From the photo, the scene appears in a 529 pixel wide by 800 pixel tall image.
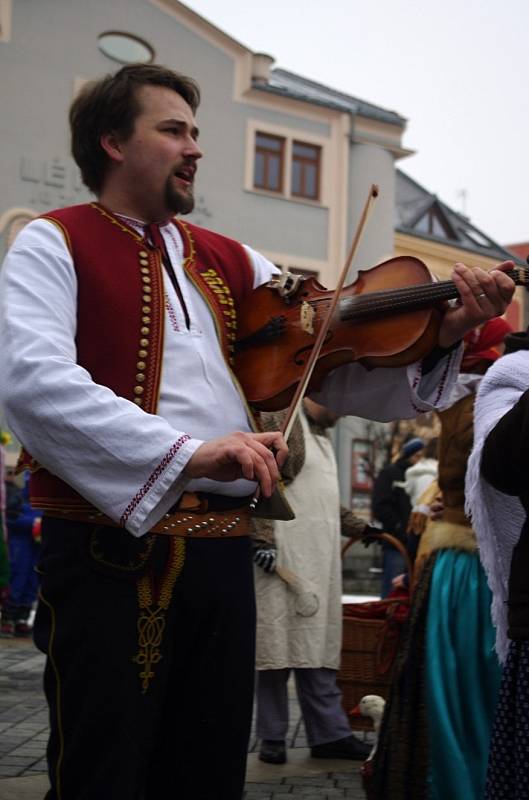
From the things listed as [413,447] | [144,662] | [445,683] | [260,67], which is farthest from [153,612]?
[260,67]

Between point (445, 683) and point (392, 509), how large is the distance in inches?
260

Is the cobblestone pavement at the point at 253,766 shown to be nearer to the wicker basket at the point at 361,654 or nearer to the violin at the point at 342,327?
the wicker basket at the point at 361,654

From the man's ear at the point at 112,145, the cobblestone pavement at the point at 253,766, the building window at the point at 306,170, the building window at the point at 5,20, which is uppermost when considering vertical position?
the building window at the point at 5,20

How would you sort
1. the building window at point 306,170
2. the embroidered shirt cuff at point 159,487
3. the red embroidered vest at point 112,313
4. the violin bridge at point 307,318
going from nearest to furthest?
the embroidered shirt cuff at point 159,487, the red embroidered vest at point 112,313, the violin bridge at point 307,318, the building window at point 306,170

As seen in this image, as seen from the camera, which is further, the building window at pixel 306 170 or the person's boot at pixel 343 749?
the building window at pixel 306 170

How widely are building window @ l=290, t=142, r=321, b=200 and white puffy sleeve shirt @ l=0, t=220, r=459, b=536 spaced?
20787mm

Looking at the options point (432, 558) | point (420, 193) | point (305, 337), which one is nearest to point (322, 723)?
point (432, 558)

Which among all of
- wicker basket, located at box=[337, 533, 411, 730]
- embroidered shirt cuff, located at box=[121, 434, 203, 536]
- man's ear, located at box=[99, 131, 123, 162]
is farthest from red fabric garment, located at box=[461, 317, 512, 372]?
embroidered shirt cuff, located at box=[121, 434, 203, 536]

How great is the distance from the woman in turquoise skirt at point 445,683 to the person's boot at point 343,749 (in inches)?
52.1

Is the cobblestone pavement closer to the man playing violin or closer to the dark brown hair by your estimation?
the man playing violin

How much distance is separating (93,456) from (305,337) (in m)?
0.63

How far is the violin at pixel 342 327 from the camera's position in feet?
7.75

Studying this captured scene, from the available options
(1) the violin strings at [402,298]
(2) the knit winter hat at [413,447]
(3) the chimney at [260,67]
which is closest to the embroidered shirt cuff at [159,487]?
(1) the violin strings at [402,298]

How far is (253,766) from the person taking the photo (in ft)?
16.2
